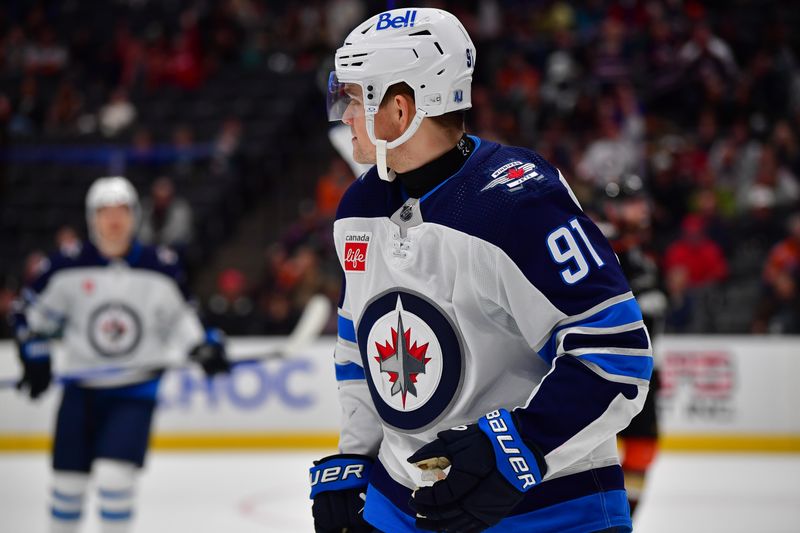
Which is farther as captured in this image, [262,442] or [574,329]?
[262,442]

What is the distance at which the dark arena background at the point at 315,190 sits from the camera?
6023 millimetres

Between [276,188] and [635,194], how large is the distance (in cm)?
670

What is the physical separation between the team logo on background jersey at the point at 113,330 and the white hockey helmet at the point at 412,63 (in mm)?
2810

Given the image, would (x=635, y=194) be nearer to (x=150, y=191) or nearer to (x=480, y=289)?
(x=480, y=289)

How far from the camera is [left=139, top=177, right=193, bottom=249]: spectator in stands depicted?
9.27m

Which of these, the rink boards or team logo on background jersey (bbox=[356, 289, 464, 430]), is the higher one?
team logo on background jersey (bbox=[356, 289, 464, 430])

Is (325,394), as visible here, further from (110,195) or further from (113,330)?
(110,195)

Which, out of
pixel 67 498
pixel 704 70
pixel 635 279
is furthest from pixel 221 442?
pixel 704 70

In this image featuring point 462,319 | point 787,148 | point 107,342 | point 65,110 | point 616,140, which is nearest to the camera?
point 462,319

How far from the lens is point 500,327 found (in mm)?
1559

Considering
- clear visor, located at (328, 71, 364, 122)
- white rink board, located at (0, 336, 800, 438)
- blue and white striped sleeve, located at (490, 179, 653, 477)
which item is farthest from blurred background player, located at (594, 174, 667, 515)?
white rink board, located at (0, 336, 800, 438)

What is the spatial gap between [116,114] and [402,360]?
981cm

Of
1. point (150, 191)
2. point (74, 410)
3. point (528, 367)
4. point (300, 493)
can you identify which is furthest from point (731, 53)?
point (528, 367)

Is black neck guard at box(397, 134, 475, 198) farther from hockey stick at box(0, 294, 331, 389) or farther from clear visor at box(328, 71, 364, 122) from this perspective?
hockey stick at box(0, 294, 331, 389)
